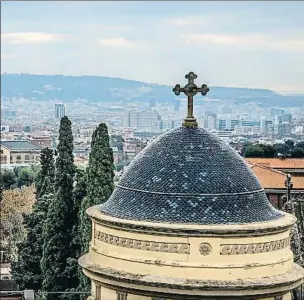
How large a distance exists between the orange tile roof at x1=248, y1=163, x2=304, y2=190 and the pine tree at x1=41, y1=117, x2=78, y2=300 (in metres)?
6.35

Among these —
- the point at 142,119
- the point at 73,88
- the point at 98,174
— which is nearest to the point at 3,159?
the point at 73,88

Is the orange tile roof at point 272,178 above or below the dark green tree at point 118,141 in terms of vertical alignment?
above

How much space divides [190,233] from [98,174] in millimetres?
14368

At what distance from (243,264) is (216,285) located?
19.1 inches

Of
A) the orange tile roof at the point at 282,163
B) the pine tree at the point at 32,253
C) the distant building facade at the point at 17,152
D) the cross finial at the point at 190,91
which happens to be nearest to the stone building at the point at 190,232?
the cross finial at the point at 190,91

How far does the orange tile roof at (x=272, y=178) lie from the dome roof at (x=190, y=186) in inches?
664

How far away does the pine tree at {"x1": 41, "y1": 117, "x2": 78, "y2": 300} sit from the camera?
27.9 metres

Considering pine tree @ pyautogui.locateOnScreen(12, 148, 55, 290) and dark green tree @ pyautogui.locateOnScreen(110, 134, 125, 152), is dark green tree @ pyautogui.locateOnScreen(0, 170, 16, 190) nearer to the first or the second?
dark green tree @ pyautogui.locateOnScreen(110, 134, 125, 152)

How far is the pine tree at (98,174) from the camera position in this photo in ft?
85.0

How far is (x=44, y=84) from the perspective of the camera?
75.9 metres

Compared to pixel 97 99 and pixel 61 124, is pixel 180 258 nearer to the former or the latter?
pixel 61 124

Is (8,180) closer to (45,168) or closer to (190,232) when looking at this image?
(45,168)

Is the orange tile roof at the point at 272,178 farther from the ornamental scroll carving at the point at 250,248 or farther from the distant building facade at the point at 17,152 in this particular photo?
the distant building facade at the point at 17,152

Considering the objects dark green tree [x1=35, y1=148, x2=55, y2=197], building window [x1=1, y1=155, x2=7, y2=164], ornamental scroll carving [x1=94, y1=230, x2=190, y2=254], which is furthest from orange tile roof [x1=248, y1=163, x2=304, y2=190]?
building window [x1=1, y1=155, x2=7, y2=164]
